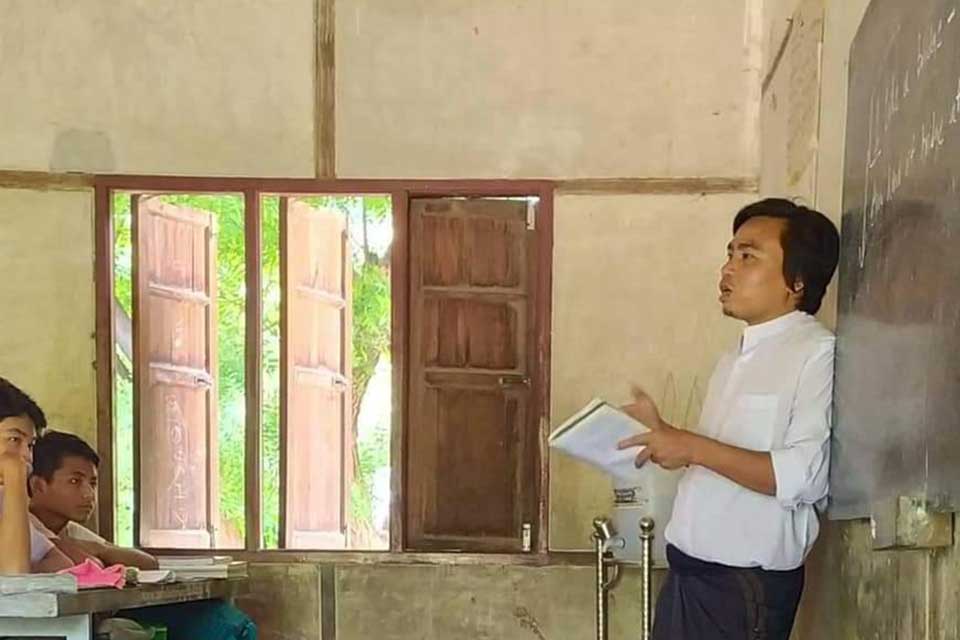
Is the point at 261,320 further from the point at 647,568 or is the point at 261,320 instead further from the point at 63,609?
the point at 63,609

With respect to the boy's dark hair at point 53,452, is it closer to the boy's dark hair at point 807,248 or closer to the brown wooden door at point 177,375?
the brown wooden door at point 177,375

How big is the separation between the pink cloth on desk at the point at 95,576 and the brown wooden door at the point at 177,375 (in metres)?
1.39

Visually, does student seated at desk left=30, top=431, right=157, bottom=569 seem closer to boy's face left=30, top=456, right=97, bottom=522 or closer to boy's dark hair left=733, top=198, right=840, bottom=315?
boy's face left=30, top=456, right=97, bottom=522

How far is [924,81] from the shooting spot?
1396 millimetres

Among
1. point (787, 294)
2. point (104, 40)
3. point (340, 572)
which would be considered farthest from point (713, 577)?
point (104, 40)

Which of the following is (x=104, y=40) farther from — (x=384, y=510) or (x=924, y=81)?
(x=924, y=81)

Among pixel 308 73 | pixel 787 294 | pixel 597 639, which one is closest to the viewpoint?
pixel 787 294

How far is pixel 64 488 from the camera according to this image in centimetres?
357

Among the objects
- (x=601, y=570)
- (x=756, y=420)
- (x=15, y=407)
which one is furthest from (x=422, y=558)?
(x=756, y=420)

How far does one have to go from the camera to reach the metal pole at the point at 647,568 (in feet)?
11.9

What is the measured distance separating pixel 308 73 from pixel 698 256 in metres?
1.57

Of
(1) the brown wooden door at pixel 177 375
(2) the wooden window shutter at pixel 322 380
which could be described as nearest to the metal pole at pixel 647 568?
(2) the wooden window shutter at pixel 322 380

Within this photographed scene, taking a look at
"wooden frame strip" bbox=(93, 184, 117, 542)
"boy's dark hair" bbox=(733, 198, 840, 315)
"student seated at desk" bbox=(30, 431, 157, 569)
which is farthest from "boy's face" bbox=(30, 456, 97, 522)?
"boy's dark hair" bbox=(733, 198, 840, 315)

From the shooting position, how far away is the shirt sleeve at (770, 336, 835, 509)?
2.01 m
